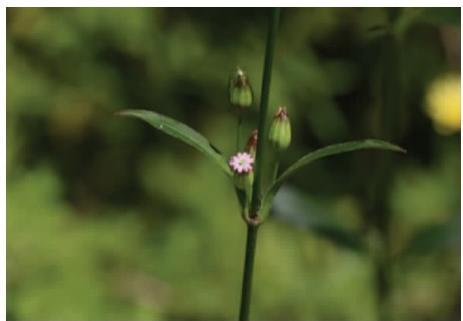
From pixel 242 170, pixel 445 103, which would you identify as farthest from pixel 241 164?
pixel 445 103

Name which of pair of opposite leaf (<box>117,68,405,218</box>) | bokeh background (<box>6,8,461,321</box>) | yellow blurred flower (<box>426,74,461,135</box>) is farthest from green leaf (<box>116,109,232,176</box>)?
yellow blurred flower (<box>426,74,461,135</box>)

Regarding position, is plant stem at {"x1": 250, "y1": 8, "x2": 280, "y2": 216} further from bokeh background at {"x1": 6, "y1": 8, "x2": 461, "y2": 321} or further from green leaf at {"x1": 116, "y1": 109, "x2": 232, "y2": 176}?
bokeh background at {"x1": 6, "y1": 8, "x2": 461, "y2": 321}

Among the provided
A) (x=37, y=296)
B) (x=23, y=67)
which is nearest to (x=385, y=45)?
(x=37, y=296)

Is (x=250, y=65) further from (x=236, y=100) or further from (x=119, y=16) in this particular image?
(x=236, y=100)

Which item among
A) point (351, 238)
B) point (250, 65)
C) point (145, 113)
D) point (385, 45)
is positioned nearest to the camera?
point (145, 113)

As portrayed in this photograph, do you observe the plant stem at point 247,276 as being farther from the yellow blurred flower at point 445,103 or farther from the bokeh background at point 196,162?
the yellow blurred flower at point 445,103

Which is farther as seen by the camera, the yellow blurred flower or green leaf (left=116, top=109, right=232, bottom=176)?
the yellow blurred flower

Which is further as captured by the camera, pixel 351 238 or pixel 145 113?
pixel 351 238
